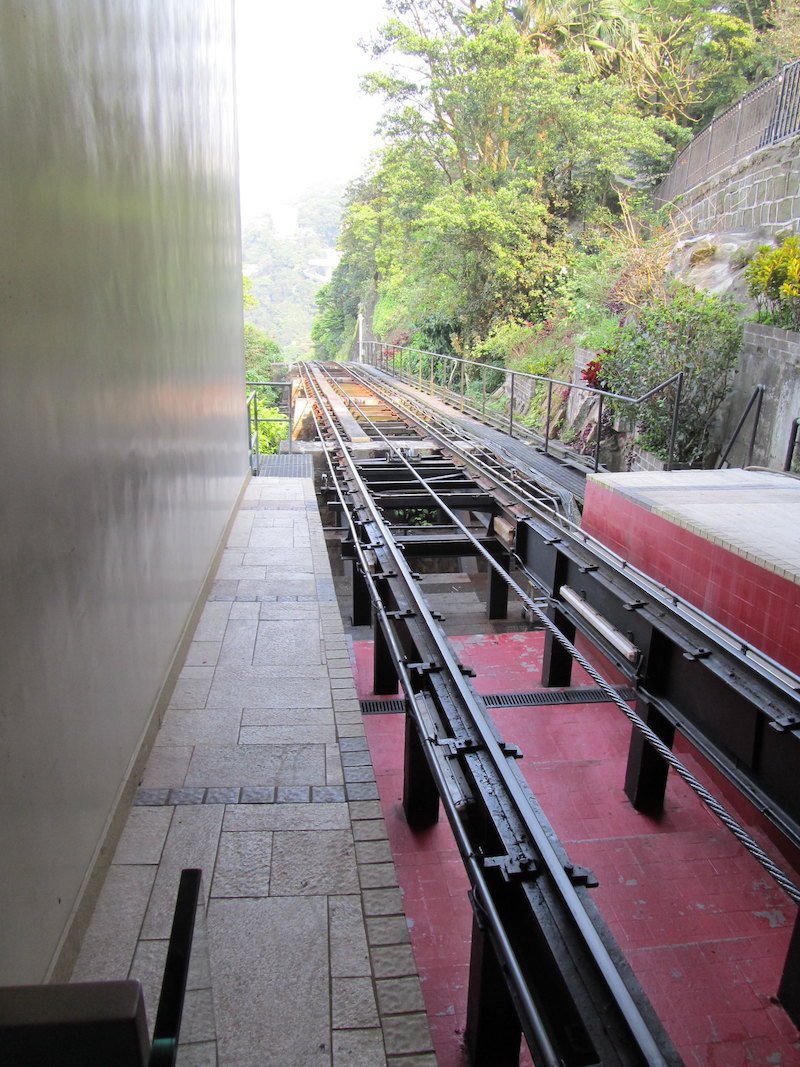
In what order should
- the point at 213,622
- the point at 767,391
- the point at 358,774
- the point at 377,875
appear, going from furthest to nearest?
1. the point at 767,391
2. the point at 213,622
3. the point at 358,774
4. the point at 377,875

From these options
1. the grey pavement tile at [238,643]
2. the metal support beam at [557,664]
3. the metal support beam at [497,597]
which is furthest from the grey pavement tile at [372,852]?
the metal support beam at [497,597]

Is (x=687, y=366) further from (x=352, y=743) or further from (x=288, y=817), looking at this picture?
(x=288, y=817)

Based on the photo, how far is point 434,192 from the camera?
21.1 m

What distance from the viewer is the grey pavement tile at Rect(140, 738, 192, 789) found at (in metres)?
3.15

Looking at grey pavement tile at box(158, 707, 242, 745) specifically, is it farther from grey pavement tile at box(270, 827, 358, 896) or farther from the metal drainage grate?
the metal drainage grate

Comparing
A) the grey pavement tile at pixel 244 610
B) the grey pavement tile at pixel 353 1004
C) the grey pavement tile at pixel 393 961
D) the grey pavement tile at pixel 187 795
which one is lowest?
the grey pavement tile at pixel 187 795

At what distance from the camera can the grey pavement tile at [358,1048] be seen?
1932 mm

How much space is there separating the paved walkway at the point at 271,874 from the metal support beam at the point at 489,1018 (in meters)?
0.23

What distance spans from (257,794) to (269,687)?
98 centimetres

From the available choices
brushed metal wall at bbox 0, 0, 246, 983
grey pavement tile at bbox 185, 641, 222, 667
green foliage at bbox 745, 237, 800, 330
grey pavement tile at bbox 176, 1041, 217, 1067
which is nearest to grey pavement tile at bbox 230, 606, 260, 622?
grey pavement tile at bbox 185, 641, 222, 667

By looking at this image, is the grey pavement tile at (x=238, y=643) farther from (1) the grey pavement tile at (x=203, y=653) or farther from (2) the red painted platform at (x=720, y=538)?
(2) the red painted platform at (x=720, y=538)

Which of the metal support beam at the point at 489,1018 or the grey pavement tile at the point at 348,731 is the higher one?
the grey pavement tile at the point at 348,731

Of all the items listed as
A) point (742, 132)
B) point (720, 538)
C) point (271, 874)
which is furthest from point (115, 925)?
point (742, 132)

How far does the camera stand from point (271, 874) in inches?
103
